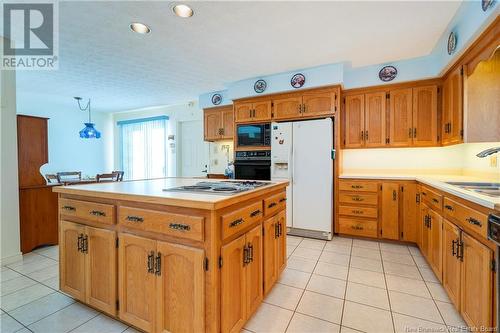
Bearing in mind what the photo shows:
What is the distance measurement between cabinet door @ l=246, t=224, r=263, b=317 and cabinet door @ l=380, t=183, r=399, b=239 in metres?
2.22

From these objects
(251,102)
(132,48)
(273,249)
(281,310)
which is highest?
(132,48)

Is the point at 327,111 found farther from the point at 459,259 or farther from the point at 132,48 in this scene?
the point at 132,48

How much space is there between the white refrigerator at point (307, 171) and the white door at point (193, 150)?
8.12 ft

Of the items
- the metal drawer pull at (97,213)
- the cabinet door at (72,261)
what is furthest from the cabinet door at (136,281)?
the cabinet door at (72,261)

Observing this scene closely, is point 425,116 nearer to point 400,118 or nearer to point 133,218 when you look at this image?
point 400,118

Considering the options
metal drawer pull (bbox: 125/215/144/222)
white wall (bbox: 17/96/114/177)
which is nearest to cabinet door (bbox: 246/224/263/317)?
metal drawer pull (bbox: 125/215/144/222)

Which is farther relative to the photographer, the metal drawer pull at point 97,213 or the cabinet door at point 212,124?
the cabinet door at point 212,124

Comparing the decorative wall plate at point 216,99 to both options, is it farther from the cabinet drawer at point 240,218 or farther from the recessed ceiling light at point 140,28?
the cabinet drawer at point 240,218

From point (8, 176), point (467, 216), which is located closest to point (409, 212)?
point (467, 216)

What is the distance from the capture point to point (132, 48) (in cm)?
284

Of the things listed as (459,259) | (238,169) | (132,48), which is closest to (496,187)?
(459,259)

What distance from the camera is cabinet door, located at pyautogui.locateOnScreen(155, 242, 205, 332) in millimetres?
1202

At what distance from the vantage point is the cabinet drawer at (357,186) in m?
3.12

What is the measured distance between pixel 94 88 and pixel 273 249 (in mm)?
4668
